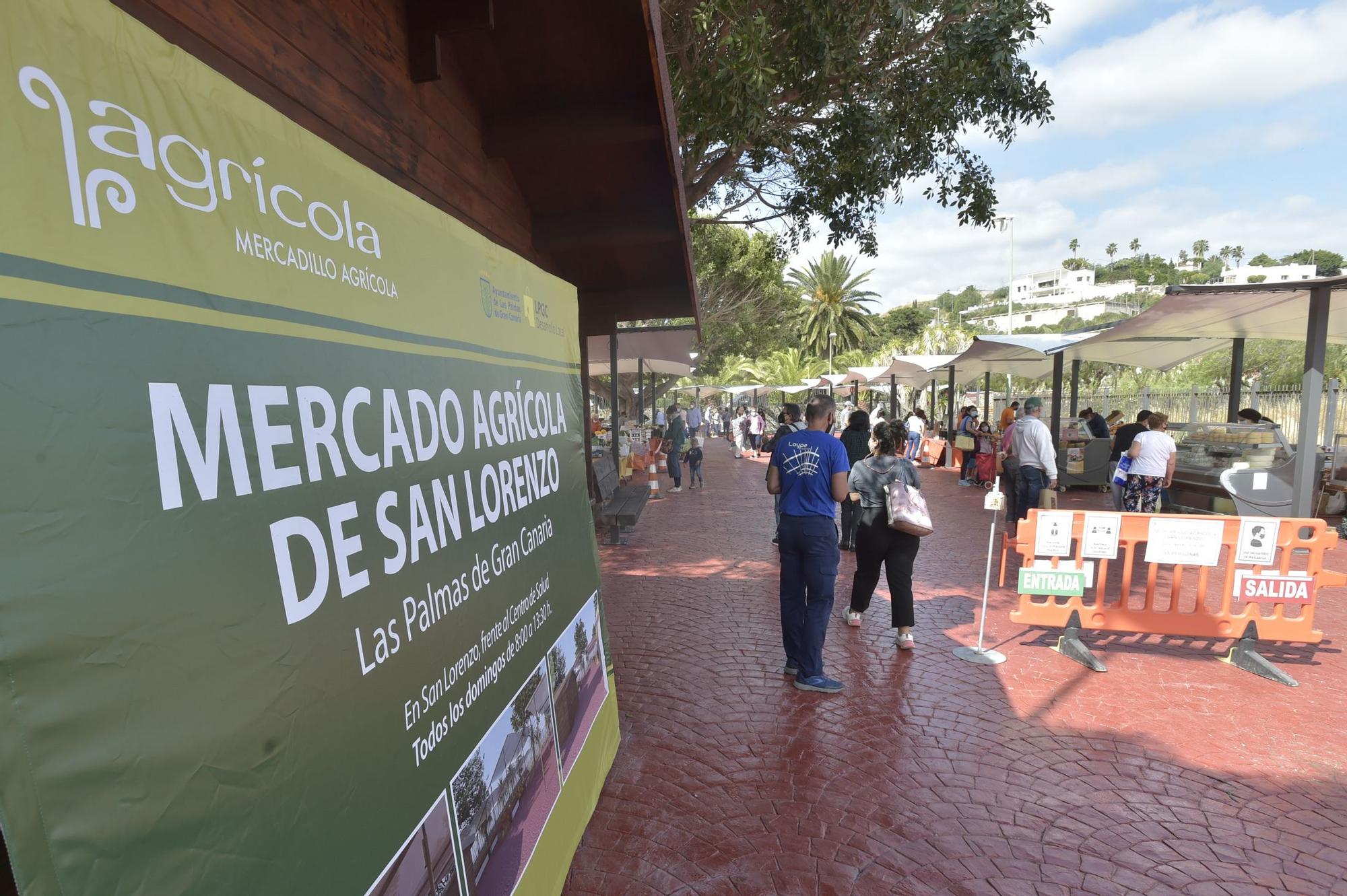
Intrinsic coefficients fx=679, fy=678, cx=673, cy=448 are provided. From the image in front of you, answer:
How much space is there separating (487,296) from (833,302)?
52.6 metres

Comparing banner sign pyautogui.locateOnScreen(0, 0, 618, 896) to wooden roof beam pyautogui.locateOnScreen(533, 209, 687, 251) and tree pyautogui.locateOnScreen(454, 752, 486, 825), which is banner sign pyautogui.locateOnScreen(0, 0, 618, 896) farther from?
wooden roof beam pyautogui.locateOnScreen(533, 209, 687, 251)

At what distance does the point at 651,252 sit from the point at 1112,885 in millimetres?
4872

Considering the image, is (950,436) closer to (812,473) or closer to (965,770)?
(812,473)

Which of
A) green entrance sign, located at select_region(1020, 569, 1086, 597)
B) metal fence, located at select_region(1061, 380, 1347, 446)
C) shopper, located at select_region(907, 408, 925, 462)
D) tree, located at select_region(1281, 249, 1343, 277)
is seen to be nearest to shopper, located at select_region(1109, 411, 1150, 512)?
green entrance sign, located at select_region(1020, 569, 1086, 597)

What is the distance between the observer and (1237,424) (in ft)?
31.2

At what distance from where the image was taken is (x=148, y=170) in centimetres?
106

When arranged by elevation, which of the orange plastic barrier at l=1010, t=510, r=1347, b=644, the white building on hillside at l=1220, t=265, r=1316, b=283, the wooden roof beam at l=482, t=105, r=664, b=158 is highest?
the white building on hillside at l=1220, t=265, r=1316, b=283

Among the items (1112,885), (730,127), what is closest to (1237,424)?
(730,127)

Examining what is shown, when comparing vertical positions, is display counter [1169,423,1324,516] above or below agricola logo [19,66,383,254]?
below

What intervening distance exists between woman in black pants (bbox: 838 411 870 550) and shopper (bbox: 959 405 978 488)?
730cm

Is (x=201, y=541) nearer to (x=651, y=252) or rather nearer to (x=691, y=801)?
(x=691, y=801)

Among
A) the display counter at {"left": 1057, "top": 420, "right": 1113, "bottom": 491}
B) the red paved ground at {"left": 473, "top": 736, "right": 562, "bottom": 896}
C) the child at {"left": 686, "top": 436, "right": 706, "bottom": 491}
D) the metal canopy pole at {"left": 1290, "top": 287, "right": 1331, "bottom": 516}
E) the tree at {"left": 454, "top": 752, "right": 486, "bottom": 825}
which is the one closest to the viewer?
the tree at {"left": 454, "top": 752, "right": 486, "bottom": 825}

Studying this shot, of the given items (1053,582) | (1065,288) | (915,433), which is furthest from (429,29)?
(1065,288)

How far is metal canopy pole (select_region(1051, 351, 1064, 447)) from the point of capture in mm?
12453
